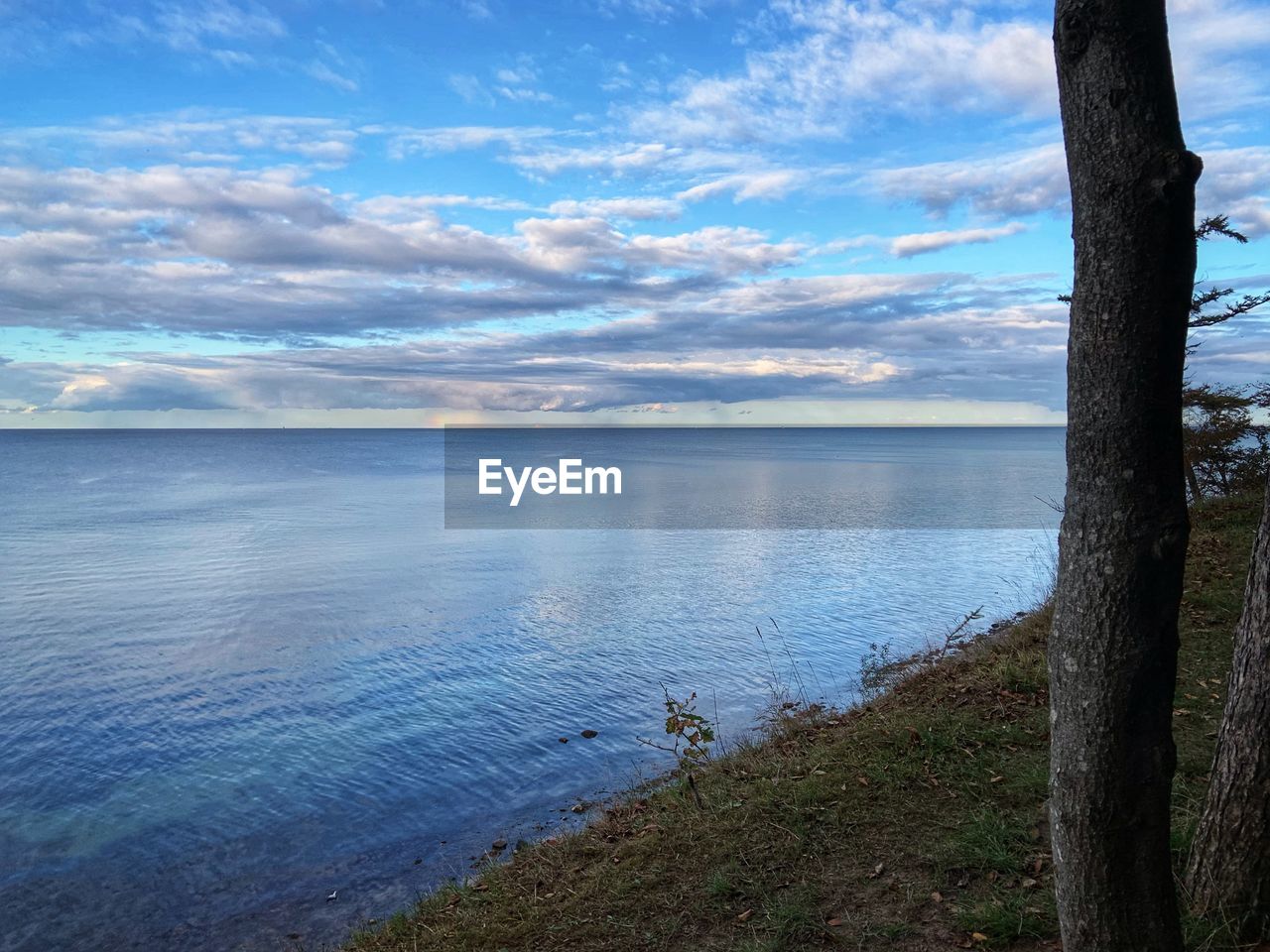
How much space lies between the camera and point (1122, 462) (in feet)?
12.3

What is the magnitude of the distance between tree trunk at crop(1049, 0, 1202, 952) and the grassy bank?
115 cm

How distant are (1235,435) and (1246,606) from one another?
62.5ft

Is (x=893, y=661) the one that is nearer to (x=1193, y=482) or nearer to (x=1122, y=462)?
(x=1193, y=482)

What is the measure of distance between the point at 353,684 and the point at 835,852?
466 inches

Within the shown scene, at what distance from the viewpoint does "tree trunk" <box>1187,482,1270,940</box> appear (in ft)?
15.2

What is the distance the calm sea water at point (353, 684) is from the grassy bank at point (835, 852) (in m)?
2.62

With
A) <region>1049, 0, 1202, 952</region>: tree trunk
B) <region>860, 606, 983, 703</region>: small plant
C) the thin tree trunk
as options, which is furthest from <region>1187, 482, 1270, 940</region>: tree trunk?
the thin tree trunk

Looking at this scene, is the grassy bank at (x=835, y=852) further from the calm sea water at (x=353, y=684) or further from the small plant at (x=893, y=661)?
the small plant at (x=893, y=661)

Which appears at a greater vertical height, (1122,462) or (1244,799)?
(1122,462)

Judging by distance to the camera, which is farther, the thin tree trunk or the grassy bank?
the thin tree trunk

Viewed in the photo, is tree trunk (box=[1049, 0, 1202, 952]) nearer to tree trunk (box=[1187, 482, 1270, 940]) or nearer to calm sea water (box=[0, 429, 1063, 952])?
tree trunk (box=[1187, 482, 1270, 940])

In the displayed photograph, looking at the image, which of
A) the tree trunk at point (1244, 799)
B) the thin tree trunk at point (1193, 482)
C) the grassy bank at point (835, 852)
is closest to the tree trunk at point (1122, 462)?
the tree trunk at point (1244, 799)

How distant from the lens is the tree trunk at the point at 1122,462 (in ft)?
12.2

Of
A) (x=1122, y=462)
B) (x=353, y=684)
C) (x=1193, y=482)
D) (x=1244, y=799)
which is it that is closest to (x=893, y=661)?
(x=1193, y=482)
